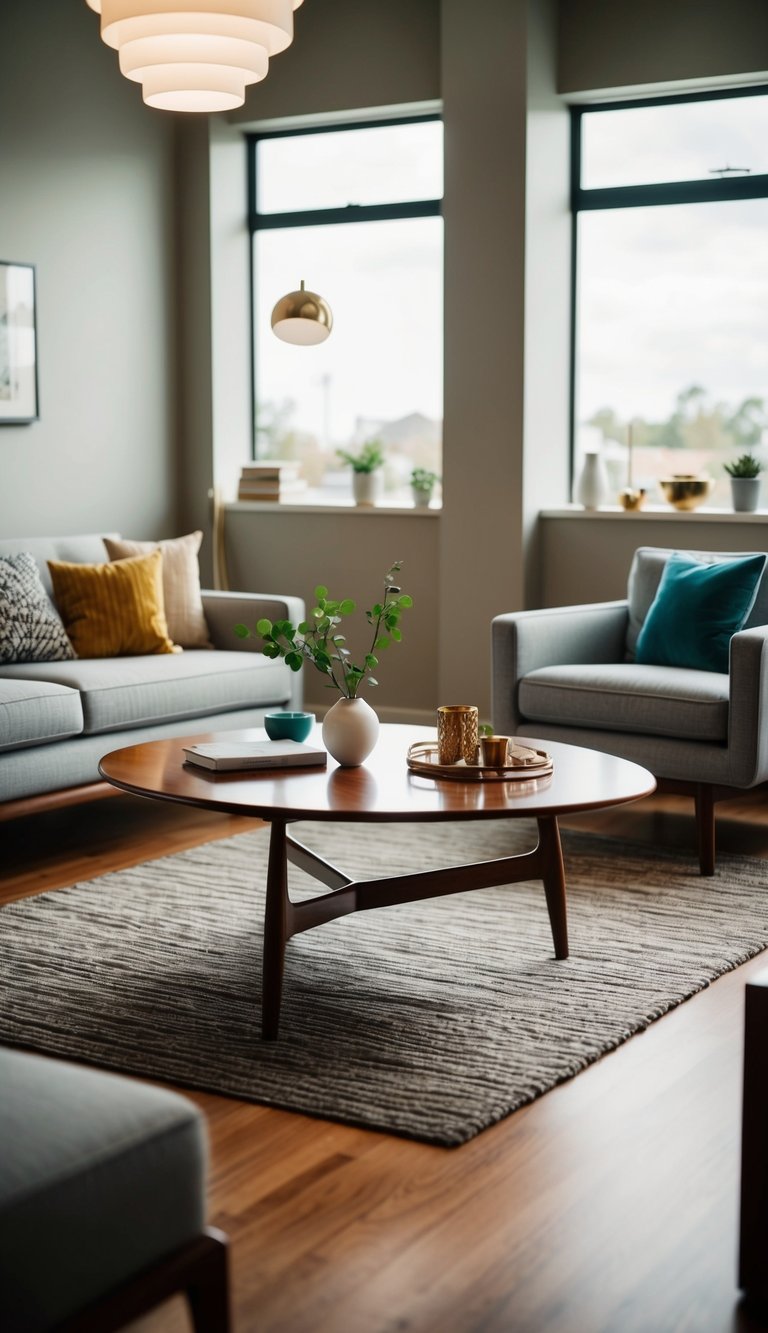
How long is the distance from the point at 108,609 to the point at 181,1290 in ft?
11.2

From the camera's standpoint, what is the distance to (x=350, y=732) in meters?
3.17

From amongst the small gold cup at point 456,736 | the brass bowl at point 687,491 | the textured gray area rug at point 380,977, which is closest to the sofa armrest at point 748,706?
the textured gray area rug at point 380,977

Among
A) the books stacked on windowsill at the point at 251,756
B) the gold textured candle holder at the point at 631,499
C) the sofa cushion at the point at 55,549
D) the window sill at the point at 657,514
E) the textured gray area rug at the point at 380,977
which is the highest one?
the gold textured candle holder at the point at 631,499

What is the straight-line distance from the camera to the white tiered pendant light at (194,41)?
9.45 feet

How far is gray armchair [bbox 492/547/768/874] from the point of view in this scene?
3.89 meters

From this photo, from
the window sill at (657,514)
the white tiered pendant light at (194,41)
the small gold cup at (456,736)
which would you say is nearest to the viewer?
the white tiered pendant light at (194,41)

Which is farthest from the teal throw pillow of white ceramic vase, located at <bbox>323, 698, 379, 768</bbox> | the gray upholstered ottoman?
the gray upholstered ottoman

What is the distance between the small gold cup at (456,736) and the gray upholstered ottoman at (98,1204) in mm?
1711

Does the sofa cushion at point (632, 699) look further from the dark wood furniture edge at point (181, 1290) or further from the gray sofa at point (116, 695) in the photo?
the dark wood furniture edge at point (181, 1290)

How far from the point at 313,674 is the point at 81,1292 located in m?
4.79

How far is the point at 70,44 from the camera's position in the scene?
18.0 feet

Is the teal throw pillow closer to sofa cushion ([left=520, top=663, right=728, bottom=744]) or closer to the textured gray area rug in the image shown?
sofa cushion ([left=520, top=663, right=728, bottom=744])

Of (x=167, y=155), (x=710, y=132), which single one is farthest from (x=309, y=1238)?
(x=167, y=155)

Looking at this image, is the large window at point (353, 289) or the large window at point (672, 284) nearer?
the large window at point (672, 284)
